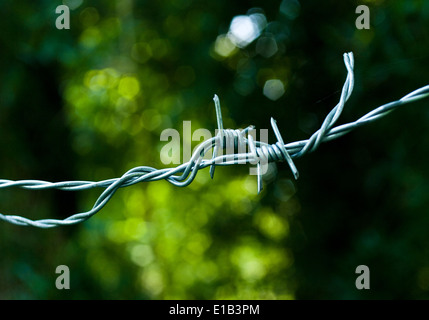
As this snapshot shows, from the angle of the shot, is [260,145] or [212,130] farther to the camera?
[212,130]

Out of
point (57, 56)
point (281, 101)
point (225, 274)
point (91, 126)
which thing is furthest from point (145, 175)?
point (225, 274)

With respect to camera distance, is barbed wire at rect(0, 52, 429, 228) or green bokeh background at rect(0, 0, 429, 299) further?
green bokeh background at rect(0, 0, 429, 299)

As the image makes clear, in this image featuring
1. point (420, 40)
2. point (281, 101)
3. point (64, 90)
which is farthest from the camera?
point (64, 90)

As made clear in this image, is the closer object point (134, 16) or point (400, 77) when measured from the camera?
point (400, 77)

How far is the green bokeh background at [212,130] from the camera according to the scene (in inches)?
64.9

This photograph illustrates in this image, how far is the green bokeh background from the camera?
5.41ft

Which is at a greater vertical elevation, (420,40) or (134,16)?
(134,16)

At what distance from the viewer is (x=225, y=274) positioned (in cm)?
278

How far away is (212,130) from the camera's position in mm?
2039

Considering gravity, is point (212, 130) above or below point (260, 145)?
above

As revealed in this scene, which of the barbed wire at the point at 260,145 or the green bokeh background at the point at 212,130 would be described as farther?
the green bokeh background at the point at 212,130

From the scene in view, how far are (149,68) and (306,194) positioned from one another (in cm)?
122

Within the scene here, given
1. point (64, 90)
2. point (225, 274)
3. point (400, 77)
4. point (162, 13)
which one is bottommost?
point (225, 274)

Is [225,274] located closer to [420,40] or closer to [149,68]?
[149,68]
